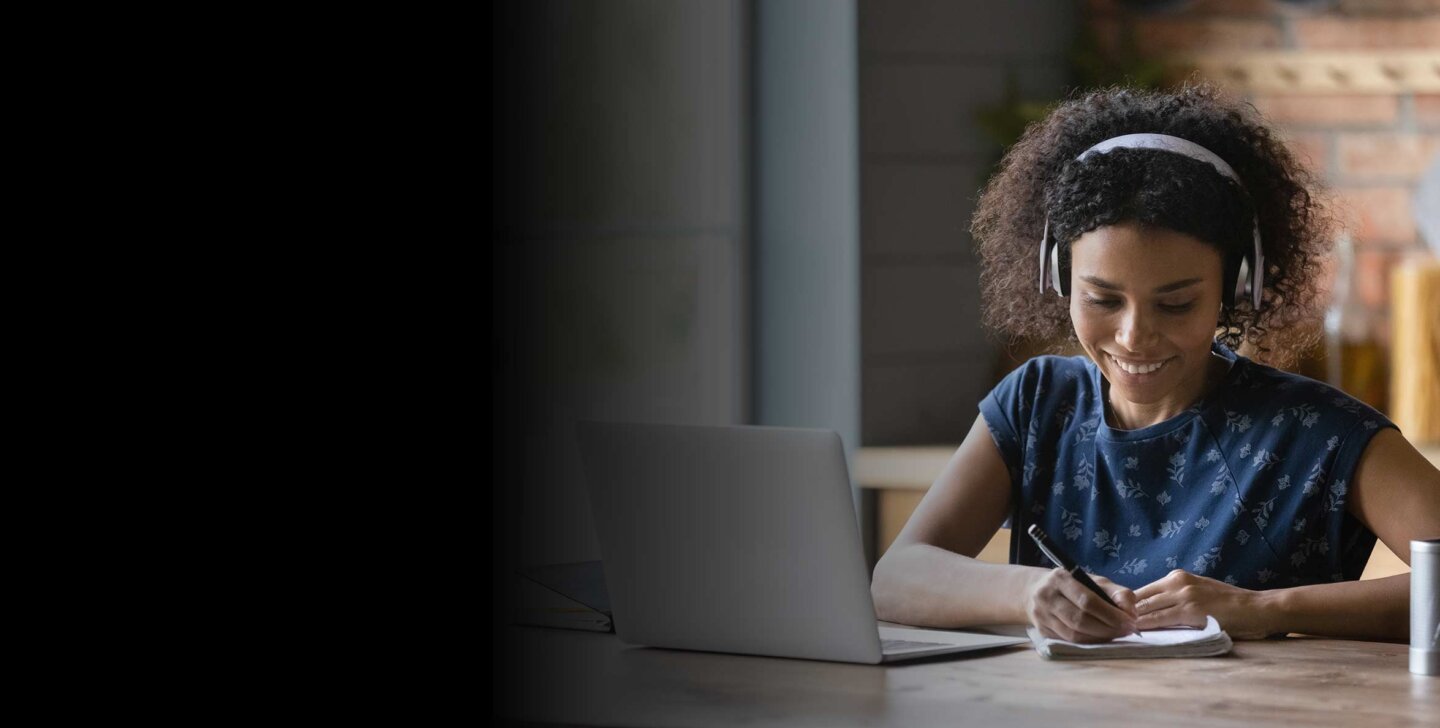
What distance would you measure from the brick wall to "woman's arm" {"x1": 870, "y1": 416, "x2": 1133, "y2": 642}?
140 cm

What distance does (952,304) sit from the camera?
2979 millimetres

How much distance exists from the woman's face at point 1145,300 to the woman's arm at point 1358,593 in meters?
0.21

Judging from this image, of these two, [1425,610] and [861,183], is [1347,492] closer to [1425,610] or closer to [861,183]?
[1425,610]

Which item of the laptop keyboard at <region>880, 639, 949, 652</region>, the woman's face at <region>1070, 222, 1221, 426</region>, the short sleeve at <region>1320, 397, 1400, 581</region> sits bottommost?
the laptop keyboard at <region>880, 639, 949, 652</region>

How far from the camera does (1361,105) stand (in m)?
3.01

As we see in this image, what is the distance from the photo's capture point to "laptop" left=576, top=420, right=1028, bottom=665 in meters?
1.31

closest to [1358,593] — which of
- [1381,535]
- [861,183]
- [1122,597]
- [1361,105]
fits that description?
[1381,535]

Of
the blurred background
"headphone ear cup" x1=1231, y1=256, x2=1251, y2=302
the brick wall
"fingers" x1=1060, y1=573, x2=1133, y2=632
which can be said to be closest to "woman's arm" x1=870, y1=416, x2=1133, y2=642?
"fingers" x1=1060, y1=573, x2=1133, y2=632

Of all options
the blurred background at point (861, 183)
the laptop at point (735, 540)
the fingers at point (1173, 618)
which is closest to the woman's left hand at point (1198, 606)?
the fingers at point (1173, 618)

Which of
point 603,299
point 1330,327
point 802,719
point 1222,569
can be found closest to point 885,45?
point 603,299

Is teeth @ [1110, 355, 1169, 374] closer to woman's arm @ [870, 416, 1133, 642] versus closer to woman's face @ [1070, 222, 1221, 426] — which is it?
woman's face @ [1070, 222, 1221, 426]

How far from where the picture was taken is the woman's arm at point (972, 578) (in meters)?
1.44

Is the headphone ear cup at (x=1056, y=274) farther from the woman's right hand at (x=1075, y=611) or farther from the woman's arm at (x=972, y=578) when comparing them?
the woman's right hand at (x=1075, y=611)

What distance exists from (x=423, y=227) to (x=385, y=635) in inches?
10.2
